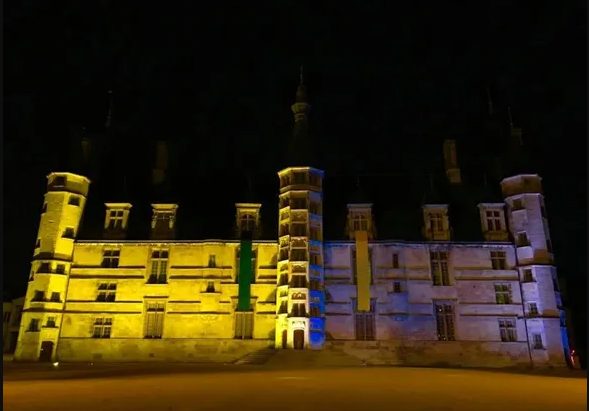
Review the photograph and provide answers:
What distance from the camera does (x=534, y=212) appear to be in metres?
30.0

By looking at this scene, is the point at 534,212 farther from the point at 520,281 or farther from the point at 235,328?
the point at 235,328

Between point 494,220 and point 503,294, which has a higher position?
point 494,220

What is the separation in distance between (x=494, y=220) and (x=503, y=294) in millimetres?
5073

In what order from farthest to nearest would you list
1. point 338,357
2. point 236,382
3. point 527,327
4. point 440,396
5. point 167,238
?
point 167,238, point 527,327, point 338,357, point 236,382, point 440,396

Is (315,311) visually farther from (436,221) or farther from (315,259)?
(436,221)

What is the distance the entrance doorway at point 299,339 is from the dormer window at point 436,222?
418 inches

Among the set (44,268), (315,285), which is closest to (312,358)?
(315,285)

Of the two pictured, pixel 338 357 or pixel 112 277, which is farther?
pixel 112 277

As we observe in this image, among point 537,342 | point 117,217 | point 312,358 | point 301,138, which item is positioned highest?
point 301,138

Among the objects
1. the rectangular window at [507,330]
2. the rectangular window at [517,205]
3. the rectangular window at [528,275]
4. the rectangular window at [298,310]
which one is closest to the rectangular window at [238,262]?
the rectangular window at [298,310]

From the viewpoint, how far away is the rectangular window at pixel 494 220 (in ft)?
101

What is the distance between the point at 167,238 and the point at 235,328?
7612 mm

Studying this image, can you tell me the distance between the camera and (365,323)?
94.7 ft

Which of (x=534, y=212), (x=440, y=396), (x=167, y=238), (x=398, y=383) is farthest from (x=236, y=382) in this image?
(x=534, y=212)
